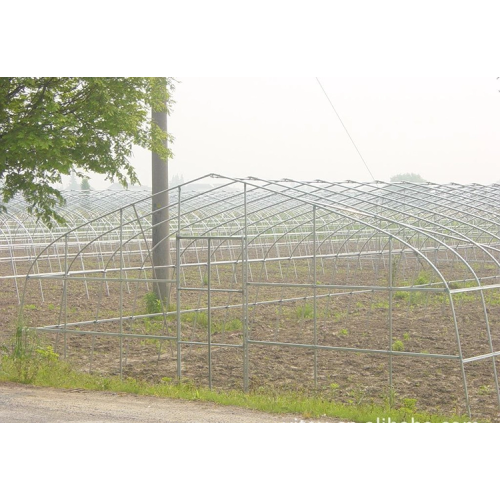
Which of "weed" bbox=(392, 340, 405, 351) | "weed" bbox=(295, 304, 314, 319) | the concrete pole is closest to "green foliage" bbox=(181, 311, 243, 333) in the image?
the concrete pole

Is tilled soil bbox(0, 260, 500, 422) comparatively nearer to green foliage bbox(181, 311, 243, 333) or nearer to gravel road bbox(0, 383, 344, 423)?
green foliage bbox(181, 311, 243, 333)

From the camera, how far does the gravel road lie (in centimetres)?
949

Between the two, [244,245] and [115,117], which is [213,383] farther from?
[115,117]

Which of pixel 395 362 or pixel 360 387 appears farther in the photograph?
pixel 395 362

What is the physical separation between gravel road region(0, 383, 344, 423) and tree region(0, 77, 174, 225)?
9.27ft

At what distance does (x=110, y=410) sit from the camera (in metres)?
10.0

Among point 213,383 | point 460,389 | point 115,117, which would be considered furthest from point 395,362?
point 115,117

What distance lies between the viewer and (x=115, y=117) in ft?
39.5

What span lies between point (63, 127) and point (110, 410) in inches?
172

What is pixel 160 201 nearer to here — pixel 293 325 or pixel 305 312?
pixel 293 325

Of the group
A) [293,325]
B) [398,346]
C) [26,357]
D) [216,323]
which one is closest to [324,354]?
[398,346]

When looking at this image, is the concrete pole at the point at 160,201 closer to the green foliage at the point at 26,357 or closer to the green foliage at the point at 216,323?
the green foliage at the point at 216,323

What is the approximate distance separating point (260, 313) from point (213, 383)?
7.09 metres

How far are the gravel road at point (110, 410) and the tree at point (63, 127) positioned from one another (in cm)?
282
